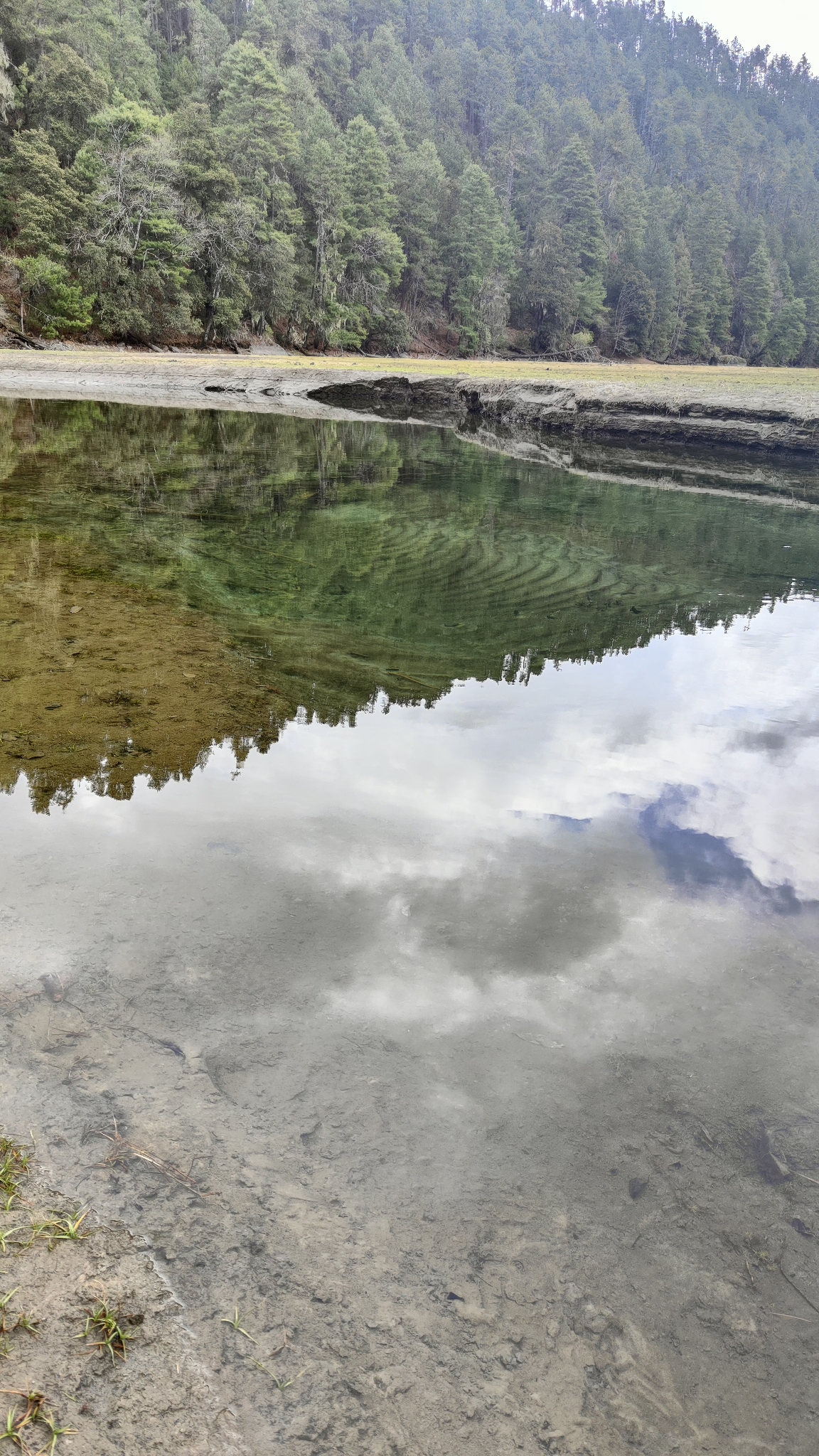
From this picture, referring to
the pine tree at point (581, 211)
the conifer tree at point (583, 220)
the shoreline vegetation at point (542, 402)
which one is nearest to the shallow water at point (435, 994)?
the shoreline vegetation at point (542, 402)

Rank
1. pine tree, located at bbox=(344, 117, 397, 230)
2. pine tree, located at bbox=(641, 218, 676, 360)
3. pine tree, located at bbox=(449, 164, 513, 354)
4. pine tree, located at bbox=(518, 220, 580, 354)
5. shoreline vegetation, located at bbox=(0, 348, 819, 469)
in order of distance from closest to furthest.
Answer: shoreline vegetation, located at bbox=(0, 348, 819, 469) → pine tree, located at bbox=(344, 117, 397, 230) → pine tree, located at bbox=(449, 164, 513, 354) → pine tree, located at bbox=(518, 220, 580, 354) → pine tree, located at bbox=(641, 218, 676, 360)

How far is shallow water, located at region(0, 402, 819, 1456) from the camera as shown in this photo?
1.98 m

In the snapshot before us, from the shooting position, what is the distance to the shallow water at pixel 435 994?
6.50 ft

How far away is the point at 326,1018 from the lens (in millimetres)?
2902

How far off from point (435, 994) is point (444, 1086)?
0.44m

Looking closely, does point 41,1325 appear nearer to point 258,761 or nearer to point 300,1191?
point 300,1191

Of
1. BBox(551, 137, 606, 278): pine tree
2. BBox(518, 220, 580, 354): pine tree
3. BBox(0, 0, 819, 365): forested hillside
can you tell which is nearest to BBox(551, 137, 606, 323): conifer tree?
BBox(551, 137, 606, 278): pine tree

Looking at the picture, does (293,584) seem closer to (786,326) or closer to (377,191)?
(377,191)

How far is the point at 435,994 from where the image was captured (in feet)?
10.1

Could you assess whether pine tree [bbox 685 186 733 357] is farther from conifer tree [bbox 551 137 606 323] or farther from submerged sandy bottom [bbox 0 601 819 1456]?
submerged sandy bottom [bbox 0 601 819 1456]

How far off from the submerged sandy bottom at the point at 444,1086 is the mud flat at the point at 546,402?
14.8m

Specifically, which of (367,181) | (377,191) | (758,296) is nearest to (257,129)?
(367,181)

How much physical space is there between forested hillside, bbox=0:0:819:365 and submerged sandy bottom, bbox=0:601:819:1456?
42.2m

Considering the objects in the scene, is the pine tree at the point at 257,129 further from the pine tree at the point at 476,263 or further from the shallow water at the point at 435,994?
the shallow water at the point at 435,994
